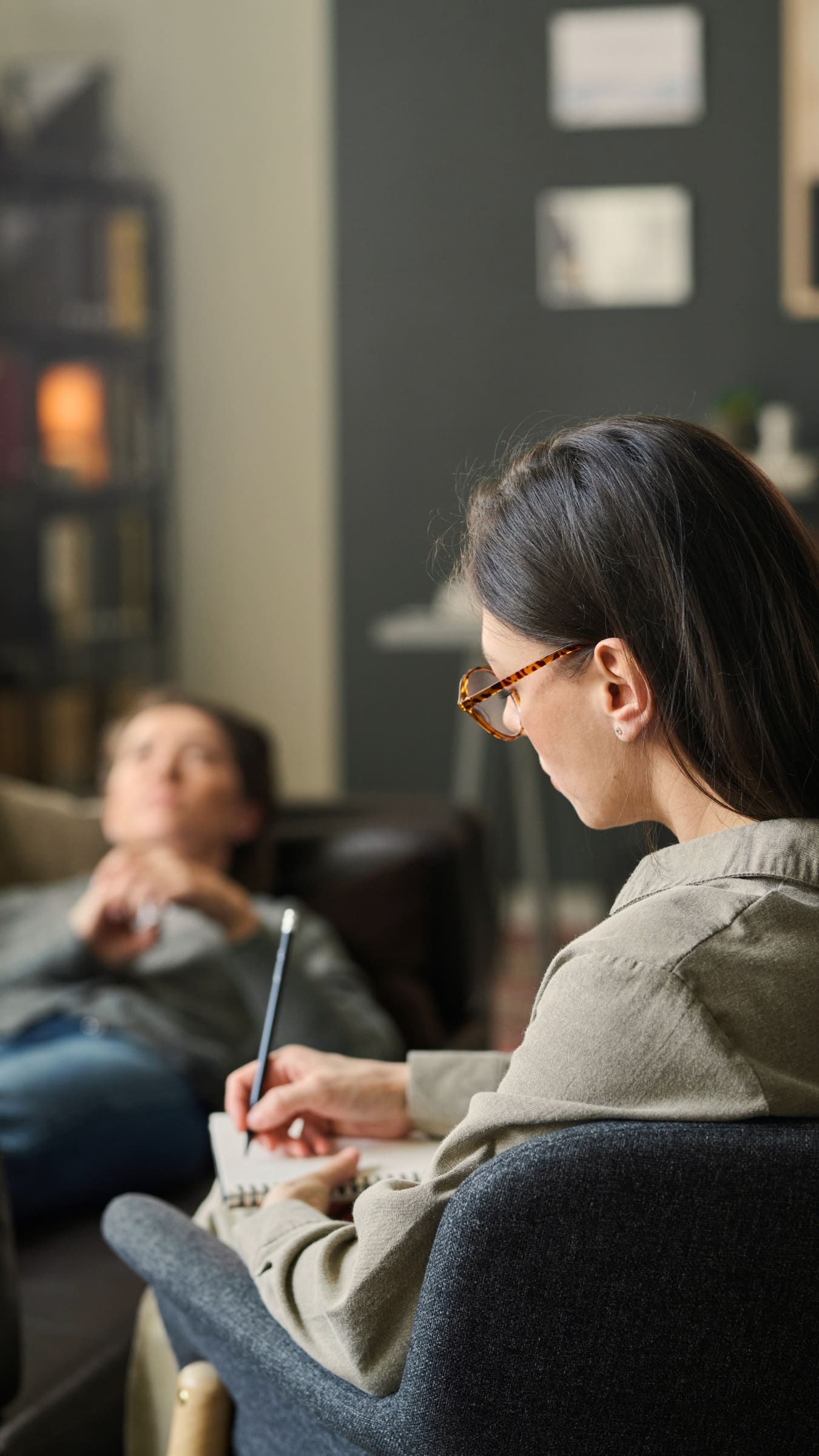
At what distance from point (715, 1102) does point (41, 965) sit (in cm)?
141

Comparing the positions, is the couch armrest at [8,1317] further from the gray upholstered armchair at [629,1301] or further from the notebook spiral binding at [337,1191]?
the gray upholstered armchair at [629,1301]

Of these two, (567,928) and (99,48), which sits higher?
(99,48)

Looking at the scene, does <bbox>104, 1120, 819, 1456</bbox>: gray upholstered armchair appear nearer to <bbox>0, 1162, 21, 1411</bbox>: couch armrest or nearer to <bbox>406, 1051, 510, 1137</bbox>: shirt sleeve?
<bbox>406, 1051, 510, 1137</bbox>: shirt sleeve

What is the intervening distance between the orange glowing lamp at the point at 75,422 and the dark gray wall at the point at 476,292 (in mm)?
735

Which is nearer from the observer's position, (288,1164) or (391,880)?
(288,1164)

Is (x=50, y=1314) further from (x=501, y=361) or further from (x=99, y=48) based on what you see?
(x=99, y=48)

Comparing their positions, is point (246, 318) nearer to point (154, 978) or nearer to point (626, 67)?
point (626, 67)

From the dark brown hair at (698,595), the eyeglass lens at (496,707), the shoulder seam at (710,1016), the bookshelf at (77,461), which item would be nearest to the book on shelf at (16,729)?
the bookshelf at (77,461)

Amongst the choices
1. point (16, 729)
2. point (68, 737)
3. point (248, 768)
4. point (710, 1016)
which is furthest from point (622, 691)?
point (68, 737)

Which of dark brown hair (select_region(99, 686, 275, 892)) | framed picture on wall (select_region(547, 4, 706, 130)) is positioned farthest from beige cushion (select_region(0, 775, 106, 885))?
framed picture on wall (select_region(547, 4, 706, 130))

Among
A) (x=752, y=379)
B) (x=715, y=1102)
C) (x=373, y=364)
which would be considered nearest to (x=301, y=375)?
(x=373, y=364)

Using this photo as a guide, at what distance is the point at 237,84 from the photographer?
15.8ft

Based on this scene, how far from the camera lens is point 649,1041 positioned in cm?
82

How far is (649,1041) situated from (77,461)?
3.92 metres
